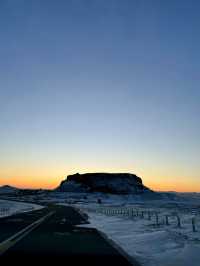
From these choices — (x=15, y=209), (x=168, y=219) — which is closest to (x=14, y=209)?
(x=15, y=209)

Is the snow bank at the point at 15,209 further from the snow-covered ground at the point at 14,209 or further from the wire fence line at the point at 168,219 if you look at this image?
the wire fence line at the point at 168,219

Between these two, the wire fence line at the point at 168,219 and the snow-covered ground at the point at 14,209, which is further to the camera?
the snow-covered ground at the point at 14,209

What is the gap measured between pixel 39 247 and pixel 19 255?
2568 millimetres

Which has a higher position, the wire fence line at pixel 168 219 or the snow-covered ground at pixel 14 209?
the snow-covered ground at pixel 14 209

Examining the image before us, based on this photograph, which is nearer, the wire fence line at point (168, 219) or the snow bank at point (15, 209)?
the wire fence line at point (168, 219)

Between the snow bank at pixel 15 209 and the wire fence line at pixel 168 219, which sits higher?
the snow bank at pixel 15 209

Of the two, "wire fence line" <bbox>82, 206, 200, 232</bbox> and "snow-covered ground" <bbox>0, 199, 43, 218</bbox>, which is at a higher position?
"snow-covered ground" <bbox>0, 199, 43, 218</bbox>

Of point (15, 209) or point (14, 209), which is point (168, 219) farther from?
point (14, 209)

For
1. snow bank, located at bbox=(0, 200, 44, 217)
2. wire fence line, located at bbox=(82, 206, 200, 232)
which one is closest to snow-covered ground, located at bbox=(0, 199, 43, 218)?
snow bank, located at bbox=(0, 200, 44, 217)

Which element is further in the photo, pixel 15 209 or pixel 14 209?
pixel 14 209

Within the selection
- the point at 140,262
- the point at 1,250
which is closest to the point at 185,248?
the point at 140,262

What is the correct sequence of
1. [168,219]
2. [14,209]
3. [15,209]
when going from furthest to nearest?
[14,209]
[15,209]
[168,219]

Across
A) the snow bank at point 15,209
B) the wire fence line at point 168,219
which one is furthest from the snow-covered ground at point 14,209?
the wire fence line at point 168,219

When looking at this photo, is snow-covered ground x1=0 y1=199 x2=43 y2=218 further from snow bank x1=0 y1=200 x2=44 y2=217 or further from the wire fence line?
the wire fence line
